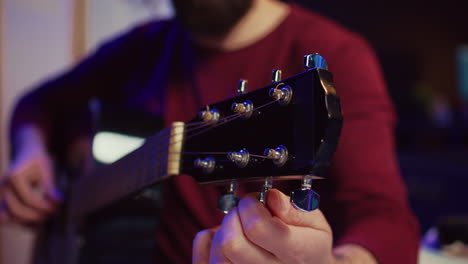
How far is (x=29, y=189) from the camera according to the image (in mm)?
1082

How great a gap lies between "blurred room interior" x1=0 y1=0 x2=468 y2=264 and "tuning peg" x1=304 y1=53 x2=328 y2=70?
0.70 metres

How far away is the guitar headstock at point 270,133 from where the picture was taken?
0.34 meters

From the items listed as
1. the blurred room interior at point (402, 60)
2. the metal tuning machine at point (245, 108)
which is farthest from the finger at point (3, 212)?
the metal tuning machine at point (245, 108)

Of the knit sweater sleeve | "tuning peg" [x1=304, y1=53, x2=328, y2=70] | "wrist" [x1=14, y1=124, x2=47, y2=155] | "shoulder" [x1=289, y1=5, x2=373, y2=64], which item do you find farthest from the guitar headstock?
"wrist" [x1=14, y1=124, x2=47, y2=155]

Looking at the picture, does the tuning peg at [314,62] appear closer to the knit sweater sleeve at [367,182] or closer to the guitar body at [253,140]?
the guitar body at [253,140]

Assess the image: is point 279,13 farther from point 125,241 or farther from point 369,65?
point 125,241

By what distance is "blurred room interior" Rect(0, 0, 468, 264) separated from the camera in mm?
1748

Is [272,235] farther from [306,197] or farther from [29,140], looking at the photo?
[29,140]

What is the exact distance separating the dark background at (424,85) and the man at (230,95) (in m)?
1.58

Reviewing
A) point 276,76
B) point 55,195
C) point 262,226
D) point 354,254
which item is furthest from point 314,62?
point 55,195

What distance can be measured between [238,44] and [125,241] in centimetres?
55

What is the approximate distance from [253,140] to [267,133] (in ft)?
0.07

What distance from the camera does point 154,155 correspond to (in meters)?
0.52

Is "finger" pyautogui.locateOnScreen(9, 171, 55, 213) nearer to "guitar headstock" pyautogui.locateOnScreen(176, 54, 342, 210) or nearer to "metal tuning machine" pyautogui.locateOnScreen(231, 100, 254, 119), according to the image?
"guitar headstock" pyautogui.locateOnScreen(176, 54, 342, 210)
